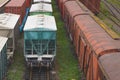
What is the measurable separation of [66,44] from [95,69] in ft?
45.9

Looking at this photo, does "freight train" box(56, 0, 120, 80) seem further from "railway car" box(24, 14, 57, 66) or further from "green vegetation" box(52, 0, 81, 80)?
"green vegetation" box(52, 0, 81, 80)

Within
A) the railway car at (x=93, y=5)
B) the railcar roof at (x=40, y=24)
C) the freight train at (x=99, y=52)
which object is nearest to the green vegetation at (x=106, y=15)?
the railway car at (x=93, y=5)

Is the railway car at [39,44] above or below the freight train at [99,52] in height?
below

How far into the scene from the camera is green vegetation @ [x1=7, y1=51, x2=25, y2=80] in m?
19.3

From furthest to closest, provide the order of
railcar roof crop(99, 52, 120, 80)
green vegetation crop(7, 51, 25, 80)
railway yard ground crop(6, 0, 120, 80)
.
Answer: railway yard ground crop(6, 0, 120, 80) < green vegetation crop(7, 51, 25, 80) < railcar roof crop(99, 52, 120, 80)

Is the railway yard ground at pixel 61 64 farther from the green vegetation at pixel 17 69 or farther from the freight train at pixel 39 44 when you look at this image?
the freight train at pixel 39 44

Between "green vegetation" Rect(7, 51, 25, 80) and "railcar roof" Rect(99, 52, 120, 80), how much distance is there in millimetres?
8717

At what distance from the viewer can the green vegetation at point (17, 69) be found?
19.3 m

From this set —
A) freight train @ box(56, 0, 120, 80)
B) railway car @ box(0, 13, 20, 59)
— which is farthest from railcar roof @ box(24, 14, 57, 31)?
freight train @ box(56, 0, 120, 80)

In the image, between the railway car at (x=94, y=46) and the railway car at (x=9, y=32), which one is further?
Answer: the railway car at (x=9, y=32)

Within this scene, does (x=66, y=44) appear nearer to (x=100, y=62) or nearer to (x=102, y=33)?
(x=102, y=33)

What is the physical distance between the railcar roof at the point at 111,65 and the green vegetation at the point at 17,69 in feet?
28.6

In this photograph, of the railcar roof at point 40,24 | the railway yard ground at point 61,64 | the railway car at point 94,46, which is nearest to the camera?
the railway car at point 94,46

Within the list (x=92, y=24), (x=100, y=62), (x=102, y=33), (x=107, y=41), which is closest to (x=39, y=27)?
(x=92, y=24)
